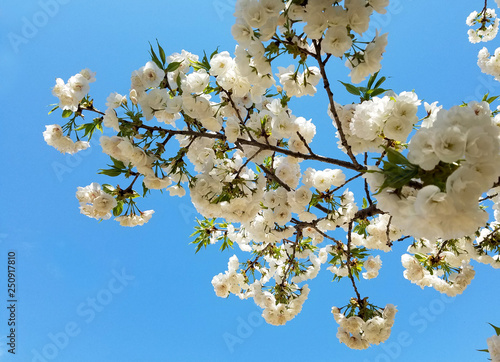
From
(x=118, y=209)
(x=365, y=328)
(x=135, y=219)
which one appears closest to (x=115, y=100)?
(x=118, y=209)

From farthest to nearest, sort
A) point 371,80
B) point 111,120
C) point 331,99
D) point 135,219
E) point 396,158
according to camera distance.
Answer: point 135,219
point 111,120
point 371,80
point 331,99
point 396,158

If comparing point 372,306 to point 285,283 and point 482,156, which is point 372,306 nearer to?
point 285,283

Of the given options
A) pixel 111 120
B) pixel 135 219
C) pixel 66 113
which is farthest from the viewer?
pixel 135 219

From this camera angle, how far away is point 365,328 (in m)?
2.88

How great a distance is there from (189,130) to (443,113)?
1772 mm

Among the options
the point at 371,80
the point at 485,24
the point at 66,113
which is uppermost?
the point at 485,24

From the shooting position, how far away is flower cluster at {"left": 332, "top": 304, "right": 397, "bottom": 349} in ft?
9.42

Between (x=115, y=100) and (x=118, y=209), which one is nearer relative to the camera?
(x=115, y=100)

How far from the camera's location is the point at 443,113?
1.07 metres

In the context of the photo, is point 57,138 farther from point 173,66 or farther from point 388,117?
point 388,117

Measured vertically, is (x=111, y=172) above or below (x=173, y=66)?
below

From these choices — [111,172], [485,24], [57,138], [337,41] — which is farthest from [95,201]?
[485,24]

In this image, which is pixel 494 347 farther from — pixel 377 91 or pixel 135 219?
pixel 135 219

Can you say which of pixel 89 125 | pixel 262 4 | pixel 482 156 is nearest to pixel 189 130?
pixel 89 125
